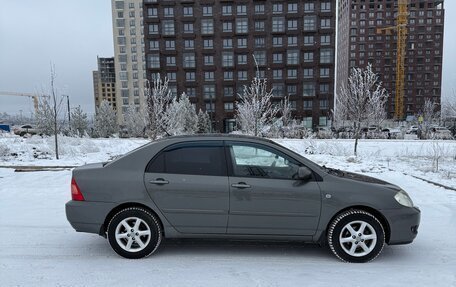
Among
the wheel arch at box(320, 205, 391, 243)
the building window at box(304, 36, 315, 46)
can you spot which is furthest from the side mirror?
the building window at box(304, 36, 315, 46)

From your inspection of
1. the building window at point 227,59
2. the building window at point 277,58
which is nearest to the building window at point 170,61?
the building window at point 227,59

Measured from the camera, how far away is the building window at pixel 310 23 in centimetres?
6875

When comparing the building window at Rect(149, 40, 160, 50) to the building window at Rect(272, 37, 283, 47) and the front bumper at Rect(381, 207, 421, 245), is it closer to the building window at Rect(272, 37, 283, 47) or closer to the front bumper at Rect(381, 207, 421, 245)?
the building window at Rect(272, 37, 283, 47)

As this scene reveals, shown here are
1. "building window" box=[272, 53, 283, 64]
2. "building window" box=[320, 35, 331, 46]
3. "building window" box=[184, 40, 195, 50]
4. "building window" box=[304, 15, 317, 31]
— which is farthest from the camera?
"building window" box=[184, 40, 195, 50]

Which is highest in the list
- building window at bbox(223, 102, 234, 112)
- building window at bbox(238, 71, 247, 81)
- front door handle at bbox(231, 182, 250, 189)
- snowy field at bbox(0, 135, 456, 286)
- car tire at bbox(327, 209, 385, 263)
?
building window at bbox(238, 71, 247, 81)

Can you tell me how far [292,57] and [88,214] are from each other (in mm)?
70377

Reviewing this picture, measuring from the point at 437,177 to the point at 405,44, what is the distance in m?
136

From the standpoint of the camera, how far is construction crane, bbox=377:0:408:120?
118463 mm

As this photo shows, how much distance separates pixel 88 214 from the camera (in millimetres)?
4352

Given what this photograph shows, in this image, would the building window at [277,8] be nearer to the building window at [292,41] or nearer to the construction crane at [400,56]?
the building window at [292,41]

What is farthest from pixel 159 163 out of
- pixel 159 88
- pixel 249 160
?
pixel 159 88

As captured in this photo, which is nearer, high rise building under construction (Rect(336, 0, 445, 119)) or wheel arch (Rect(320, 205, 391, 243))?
wheel arch (Rect(320, 205, 391, 243))

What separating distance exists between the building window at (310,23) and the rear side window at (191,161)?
7063 cm

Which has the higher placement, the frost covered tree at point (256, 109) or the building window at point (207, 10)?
the building window at point (207, 10)
